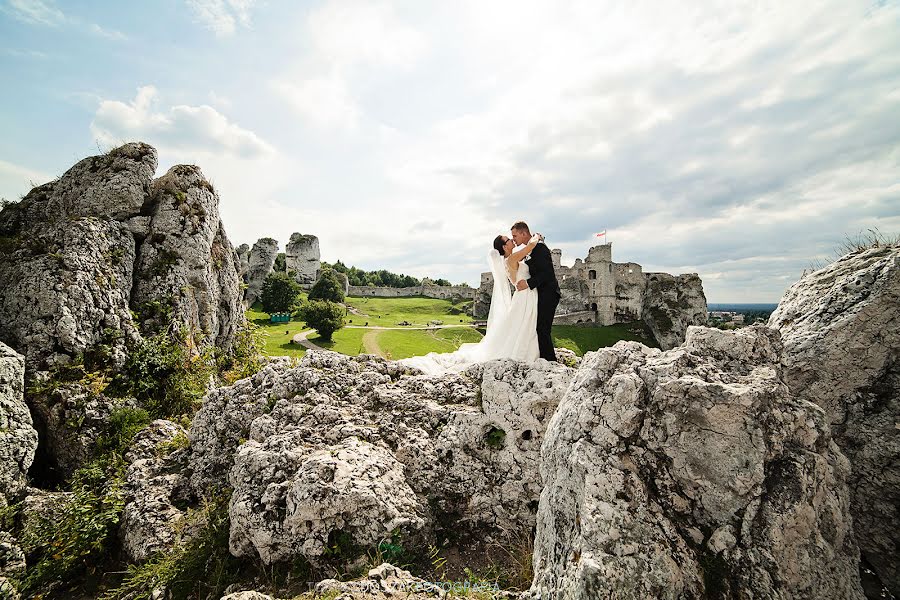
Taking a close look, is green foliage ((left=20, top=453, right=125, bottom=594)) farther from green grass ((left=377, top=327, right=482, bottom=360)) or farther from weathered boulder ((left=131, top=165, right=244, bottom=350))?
green grass ((left=377, top=327, right=482, bottom=360))

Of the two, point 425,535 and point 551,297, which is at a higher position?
point 551,297

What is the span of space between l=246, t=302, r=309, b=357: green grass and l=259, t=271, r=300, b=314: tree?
1.60 meters

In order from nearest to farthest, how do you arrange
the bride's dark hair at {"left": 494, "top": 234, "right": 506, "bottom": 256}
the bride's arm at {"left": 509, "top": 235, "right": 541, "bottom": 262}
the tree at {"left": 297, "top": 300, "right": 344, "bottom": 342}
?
1. the bride's arm at {"left": 509, "top": 235, "right": 541, "bottom": 262}
2. the bride's dark hair at {"left": 494, "top": 234, "right": 506, "bottom": 256}
3. the tree at {"left": 297, "top": 300, "right": 344, "bottom": 342}

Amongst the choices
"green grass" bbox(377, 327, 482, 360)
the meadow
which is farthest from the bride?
"green grass" bbox(377, 327, 482, 360)

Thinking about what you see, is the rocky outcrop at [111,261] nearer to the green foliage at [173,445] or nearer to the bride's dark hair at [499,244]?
the green foliage at [173,445]

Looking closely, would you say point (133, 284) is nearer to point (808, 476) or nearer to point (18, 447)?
point (18, 447)

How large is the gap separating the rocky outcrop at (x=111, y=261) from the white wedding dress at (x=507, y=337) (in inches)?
228

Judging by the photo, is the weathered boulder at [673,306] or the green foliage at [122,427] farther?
the weathered boulder at [673,306]

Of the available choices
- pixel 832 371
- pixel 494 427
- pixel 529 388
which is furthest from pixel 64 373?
pixel 832 371

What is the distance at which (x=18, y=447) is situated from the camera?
5.34 metres

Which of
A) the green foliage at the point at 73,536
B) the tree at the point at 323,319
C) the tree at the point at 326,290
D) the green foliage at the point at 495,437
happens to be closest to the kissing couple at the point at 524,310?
the green foliage at the point at 495,437

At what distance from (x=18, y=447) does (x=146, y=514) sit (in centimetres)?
236

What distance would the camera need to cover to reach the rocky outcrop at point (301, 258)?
76750 millimetres

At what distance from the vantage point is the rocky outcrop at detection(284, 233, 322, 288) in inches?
3022
